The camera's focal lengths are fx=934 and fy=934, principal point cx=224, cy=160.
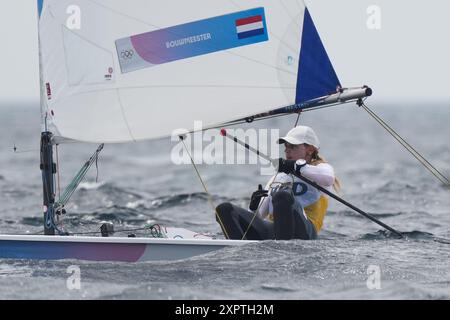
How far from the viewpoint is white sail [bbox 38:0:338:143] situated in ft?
20.8

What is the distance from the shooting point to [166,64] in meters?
6.38

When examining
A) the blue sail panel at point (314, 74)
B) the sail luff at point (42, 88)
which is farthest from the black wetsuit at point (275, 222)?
the sail luff at point (42, 88)

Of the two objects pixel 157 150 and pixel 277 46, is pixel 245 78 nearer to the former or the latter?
pixel 277 46

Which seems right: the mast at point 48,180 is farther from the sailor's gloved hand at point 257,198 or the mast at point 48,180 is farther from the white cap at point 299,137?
the white cap at point 299,137

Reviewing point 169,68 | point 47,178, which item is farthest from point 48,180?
point 169,68

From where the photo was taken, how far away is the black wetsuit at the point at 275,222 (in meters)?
6.00

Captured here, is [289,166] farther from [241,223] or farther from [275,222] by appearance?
[241,223]

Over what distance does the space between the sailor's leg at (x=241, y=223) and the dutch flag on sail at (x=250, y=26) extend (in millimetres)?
1172

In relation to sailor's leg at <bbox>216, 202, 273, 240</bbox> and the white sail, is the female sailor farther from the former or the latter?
the white sail

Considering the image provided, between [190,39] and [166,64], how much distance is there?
24 centimetres

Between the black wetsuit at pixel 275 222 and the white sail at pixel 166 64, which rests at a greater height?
the white sail at pixel 166 64

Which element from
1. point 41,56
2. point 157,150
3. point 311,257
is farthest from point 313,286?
point 157,150

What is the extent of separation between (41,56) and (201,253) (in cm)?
182

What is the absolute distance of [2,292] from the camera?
5.15 metres
